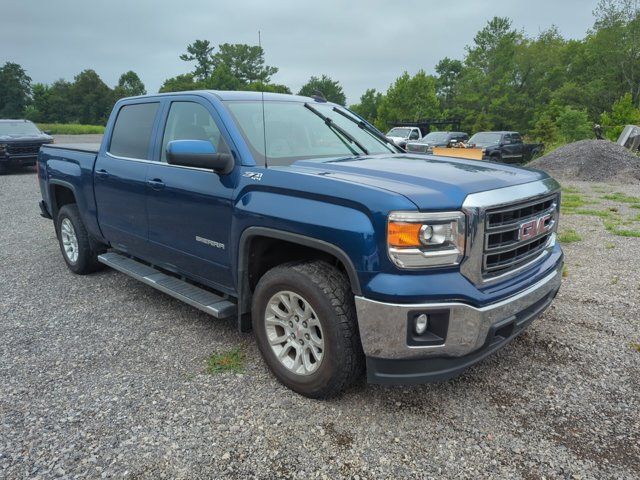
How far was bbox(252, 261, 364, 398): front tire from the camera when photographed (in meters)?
2.63

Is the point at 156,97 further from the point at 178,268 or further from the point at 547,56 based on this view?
the point at 547,56

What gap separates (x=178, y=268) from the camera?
3.86m

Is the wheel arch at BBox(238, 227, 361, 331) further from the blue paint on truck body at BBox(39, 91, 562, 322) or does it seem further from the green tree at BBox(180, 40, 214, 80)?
the green tree at BBox(180, 40, 214, 80)

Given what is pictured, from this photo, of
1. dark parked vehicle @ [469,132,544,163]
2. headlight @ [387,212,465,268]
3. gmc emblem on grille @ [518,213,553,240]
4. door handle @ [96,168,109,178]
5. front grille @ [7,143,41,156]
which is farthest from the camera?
dark parked vehicle @ [469,132,544,163]

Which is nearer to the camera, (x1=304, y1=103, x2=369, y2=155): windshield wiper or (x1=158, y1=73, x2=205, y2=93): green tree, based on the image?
(x1=304, y1=103, x2=369, y2=155): windshield wiper

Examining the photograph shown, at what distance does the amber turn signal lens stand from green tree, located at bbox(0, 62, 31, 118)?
328 feet

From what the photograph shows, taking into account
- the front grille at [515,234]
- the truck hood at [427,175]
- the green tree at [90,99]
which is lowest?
the front grille at [515,234]

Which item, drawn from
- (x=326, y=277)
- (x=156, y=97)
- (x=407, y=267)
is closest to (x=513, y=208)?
(x=407, y=267)

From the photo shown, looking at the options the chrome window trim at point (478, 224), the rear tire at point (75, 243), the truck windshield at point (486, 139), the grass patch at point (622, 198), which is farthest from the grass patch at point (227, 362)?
the truck windshield at point (486, 139)

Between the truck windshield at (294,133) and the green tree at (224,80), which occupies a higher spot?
the green tree at (224,80)

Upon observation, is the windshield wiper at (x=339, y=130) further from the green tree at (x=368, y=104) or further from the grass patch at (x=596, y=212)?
the green tree at (x=368, y=104)

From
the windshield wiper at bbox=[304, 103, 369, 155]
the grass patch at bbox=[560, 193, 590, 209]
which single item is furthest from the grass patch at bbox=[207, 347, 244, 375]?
the grass patch at bbox=[560, 193, 590, 209]

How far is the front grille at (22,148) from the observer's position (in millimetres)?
14961

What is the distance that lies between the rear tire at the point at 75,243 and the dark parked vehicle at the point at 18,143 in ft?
38.1
